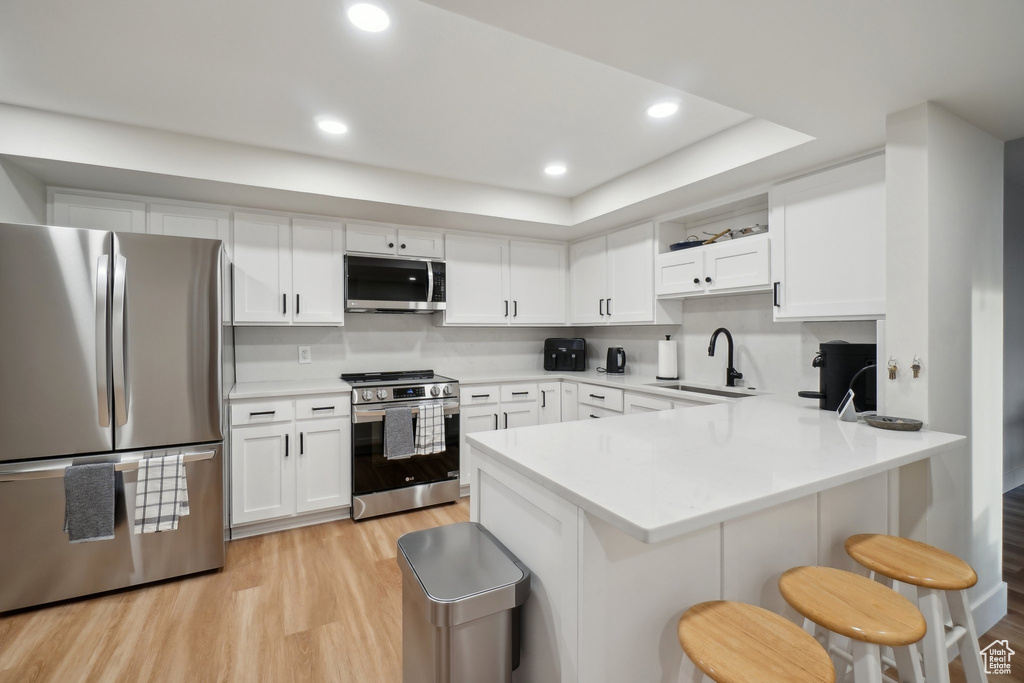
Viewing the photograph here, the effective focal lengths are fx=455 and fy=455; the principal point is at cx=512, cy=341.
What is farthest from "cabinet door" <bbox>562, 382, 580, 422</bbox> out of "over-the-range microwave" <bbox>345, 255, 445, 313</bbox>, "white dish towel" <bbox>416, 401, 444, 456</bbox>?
"over-the-range microwave" <bbox>345, 255, 445, 313</bbox>

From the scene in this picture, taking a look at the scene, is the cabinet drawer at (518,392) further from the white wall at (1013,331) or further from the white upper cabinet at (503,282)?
the white wall at (1013,331)

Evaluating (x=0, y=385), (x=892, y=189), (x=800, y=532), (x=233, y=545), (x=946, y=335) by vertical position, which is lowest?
(x=233, y=545)

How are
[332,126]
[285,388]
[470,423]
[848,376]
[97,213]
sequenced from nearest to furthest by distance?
[848,376] < [332,126] < [97,213] < [285,388] < [470,423]

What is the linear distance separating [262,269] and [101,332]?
1.10 m

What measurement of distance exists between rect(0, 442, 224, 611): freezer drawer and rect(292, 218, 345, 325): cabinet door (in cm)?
118

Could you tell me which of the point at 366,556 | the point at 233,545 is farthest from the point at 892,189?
the point at 233,545

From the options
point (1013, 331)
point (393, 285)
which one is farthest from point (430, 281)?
point (1013, 331)

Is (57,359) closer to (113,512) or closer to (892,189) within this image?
(113,512)

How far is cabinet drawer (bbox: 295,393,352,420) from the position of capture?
298 centimetres

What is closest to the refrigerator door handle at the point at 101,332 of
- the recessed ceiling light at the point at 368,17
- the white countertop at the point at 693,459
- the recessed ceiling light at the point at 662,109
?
the recessed ceiling light at the point at 368,17

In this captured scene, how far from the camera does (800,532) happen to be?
1404 millimetres

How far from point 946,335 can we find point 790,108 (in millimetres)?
1059

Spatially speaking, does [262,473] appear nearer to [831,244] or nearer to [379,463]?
[379,463]

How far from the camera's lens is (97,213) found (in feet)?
8.96
